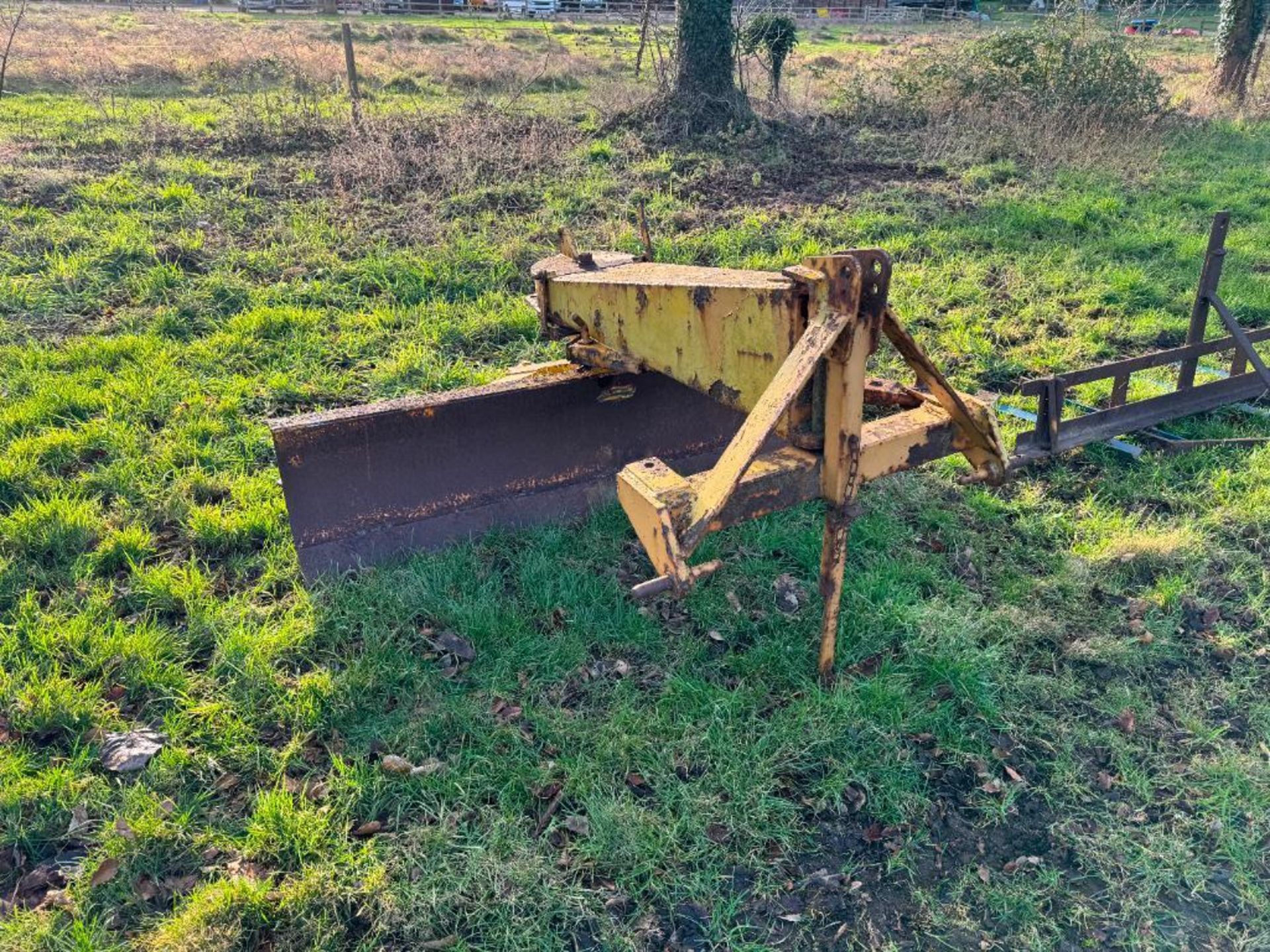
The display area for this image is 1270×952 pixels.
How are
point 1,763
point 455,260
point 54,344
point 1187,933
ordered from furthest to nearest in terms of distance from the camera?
1. point 455,260
2. point 54,344
3. point 1,763
4. point 1187,933

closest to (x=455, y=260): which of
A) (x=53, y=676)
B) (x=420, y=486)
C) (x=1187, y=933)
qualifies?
(x=420, y=486)

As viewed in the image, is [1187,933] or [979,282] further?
[979,282]

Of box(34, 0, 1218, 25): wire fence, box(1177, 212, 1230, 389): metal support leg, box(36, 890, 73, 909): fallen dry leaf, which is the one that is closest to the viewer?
box(36, 890, 73, 909): fallen dry leaf

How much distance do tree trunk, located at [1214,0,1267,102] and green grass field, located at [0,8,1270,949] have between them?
10720mm

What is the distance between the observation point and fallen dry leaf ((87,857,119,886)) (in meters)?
2.51

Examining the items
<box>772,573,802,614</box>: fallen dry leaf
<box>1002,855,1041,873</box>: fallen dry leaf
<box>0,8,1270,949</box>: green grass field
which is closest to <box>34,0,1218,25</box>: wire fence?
<box>0,8,1270,949</box>: green grass field

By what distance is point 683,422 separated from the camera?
14.4 ft

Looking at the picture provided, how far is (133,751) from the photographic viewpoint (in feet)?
9.46

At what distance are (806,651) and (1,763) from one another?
2749mm

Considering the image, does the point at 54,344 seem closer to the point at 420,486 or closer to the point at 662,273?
the point at 420,486

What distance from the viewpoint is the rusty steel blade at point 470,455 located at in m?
3.66

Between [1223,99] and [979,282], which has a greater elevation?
[1223,99]

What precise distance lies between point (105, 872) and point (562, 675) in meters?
1.52

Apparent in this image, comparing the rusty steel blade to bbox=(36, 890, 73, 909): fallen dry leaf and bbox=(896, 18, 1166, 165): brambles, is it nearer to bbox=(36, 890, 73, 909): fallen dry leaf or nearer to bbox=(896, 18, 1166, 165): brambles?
bbox=(36, 890, 73, 909): fallen dry leaf
